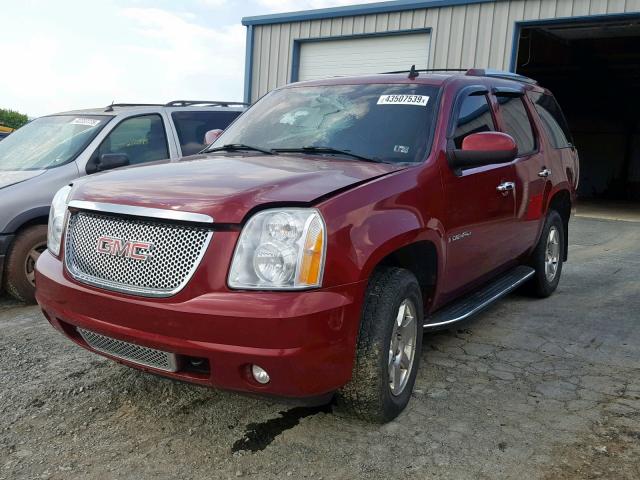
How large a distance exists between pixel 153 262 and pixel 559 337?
124 inches

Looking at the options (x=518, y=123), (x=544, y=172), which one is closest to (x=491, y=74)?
(x=518, y=123)

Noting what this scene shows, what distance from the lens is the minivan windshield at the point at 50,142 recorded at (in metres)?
5.65

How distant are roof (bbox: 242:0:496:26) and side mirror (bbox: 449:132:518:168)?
354 inches

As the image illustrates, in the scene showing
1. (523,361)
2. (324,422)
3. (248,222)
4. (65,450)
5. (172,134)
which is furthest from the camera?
(172,134)

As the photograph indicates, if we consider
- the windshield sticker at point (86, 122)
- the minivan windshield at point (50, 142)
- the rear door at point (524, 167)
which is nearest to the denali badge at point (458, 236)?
the rear door at point (524, 167)

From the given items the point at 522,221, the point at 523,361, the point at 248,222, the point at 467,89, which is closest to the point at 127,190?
the point at 248,222

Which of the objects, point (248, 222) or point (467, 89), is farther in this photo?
point (467, 89)

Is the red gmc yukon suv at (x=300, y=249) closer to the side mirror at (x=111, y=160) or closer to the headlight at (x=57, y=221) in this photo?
the headlight at (x=57, y=221)

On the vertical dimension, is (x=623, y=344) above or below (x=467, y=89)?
below

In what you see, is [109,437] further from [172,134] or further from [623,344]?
[172,134]

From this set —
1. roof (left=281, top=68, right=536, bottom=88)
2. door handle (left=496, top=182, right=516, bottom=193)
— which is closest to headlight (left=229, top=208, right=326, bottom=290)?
roof (left=281, top=68, right=536, bottom=88)

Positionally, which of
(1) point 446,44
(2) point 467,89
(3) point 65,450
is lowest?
(3) point 65,450

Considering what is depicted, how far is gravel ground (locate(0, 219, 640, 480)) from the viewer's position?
267 centimetres

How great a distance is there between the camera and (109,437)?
9.47 feet
